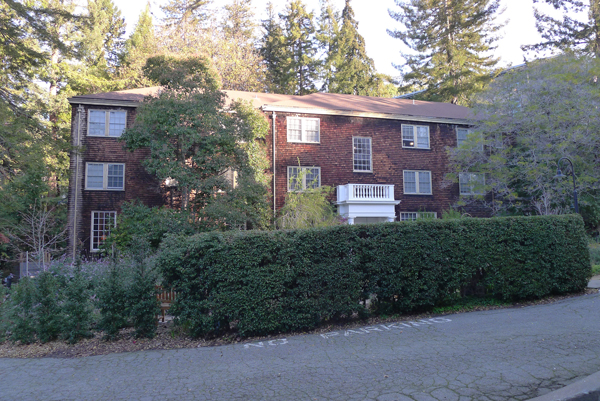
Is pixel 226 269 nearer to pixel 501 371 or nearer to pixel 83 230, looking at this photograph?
pixel 501 371

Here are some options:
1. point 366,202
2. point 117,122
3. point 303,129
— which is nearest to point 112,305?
point 117,122

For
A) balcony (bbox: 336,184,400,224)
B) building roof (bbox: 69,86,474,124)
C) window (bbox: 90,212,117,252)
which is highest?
building roof (bbox: 69,86,474,124)

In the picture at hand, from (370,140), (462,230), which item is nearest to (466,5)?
(370,140)

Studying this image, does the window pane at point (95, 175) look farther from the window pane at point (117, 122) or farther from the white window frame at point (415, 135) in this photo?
the white window frame at point (415, 135)

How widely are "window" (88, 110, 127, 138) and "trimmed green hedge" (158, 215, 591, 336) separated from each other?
1589 centimetres

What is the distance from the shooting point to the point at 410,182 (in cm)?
2598

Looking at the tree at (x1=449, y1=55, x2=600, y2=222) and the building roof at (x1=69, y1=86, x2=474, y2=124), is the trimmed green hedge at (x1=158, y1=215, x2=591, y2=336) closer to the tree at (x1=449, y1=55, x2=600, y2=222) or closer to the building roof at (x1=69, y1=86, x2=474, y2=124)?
the tree at (x1=449, y1=55, x2=600, y2=222)

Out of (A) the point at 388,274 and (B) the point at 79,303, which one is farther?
(A) the point at 388,274

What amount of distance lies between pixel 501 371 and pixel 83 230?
20.4 m

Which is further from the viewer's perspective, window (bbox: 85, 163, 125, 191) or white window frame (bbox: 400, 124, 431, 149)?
→ white window frame (bbox: 400, 124, 431, 149)

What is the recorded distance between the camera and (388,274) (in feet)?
30.9

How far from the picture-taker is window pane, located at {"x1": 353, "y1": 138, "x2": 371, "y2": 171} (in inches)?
984

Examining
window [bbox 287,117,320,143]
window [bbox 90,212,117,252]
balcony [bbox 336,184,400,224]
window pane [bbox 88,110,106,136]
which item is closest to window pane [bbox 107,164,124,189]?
window [bbox 90,212,117,252]

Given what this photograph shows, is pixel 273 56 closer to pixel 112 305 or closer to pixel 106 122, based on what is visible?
pixel 106 122
